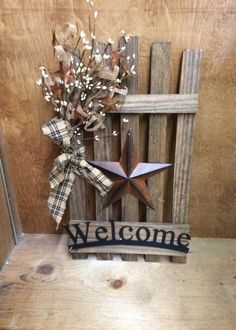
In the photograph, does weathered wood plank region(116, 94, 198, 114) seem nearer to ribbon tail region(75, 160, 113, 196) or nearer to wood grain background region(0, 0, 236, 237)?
wood grain background region(0, 0, 236, 237)

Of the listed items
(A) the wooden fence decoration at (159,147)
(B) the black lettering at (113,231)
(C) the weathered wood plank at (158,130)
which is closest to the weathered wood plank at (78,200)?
(A) the wooden fence decoration at (159,147)

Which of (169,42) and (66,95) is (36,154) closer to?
(66,95)

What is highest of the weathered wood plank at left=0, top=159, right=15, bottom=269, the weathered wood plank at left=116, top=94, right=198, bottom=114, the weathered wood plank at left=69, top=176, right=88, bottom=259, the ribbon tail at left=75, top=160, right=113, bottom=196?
the weathered wood plank at left=116, top=94, right=198, bottom=114

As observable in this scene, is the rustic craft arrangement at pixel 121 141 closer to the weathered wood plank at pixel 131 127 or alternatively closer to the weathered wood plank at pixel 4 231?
the weathered wood plank at pixel 131 127

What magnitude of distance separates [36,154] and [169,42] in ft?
1.98

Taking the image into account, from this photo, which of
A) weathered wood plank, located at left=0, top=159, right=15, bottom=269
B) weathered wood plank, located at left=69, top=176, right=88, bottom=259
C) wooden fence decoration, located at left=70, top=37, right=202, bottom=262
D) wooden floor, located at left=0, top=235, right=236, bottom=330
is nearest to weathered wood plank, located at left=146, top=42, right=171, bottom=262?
wooden fence decoration, located at left=70, top=37, right=202, bottom=262

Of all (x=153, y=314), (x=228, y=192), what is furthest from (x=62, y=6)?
(x=153, y=314)

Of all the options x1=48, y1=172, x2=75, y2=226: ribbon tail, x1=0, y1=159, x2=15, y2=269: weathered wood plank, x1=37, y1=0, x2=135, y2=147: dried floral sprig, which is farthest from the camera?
x1=0, y1=159, x2=15, y2=269: weathered wood plank

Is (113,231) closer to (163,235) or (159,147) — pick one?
(163,235)

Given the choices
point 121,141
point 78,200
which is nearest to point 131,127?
point 121,141

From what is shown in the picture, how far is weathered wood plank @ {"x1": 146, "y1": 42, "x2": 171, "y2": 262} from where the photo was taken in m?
0.84

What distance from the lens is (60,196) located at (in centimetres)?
Answer: 94

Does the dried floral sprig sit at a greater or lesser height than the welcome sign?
greater

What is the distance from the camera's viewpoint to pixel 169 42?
0.83 metres
